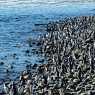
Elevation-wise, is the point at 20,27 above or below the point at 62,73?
below

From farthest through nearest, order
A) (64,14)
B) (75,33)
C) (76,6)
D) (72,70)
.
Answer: (76,6), (64,14), (75,33), (72,70)

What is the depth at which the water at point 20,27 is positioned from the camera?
118ft

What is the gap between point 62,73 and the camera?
94.1 feet

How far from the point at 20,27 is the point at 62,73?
33.6 m

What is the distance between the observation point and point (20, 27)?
6141 centimetres

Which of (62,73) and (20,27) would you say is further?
(20,27)

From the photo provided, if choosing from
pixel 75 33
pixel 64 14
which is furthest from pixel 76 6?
pixel 75 33

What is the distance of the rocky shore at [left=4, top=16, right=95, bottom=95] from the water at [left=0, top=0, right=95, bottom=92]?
71.7 inches

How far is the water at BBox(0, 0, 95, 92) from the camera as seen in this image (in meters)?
36.0

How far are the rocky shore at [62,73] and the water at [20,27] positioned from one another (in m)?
1.82

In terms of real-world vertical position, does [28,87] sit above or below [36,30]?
above

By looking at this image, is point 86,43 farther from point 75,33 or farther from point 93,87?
point 93,87

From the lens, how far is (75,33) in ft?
151

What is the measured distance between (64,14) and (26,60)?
1555 inches
